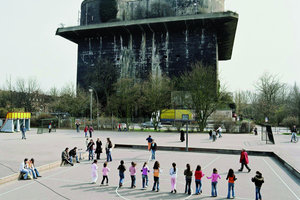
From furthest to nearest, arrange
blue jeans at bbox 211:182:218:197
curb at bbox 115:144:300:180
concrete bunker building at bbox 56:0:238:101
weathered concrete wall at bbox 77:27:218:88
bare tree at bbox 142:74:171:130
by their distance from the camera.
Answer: weathered concrete wall at bbox 77:27:218:88 → concrete bunker building at bbox 56:0:238:101 → bare tree at bbox 142:74:171:130 → curb at bbox 115:144:300:180 → blue jeans at bbox 211:182:218:197

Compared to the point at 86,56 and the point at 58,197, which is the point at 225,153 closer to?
the point at 58,197

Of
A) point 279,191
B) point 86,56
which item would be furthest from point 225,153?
point 86,56

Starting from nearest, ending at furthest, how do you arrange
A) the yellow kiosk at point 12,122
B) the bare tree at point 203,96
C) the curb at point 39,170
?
the curb at point 39,170 < the yellow kiosk at point 12,122 < the bare tree at point 203,96

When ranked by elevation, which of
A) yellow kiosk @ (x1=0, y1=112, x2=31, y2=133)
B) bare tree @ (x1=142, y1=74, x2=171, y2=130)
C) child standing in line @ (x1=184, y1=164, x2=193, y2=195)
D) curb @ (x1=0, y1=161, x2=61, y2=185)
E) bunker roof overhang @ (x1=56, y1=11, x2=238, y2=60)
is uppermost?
bunker roof overhang @ (x1=56, y1=11, x2=238, y2=60)

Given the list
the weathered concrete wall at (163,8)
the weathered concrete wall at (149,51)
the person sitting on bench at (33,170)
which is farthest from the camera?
the weathered concrete wall at (163,8)

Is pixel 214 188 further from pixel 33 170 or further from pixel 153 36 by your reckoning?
pixel 153 36

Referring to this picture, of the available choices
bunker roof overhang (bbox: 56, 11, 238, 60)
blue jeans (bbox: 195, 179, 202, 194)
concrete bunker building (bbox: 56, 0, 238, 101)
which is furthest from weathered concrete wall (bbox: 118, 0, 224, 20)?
blue jeans (bbox: 195, 179, 202, 194)

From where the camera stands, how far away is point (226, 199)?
8.66 m

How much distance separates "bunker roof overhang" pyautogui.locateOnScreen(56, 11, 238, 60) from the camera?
155ft

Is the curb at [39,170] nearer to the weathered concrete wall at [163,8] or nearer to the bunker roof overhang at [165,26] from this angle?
the bunker roof overhang at [165,26]

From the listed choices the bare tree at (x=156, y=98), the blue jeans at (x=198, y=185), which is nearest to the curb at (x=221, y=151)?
the blue jeans at (x=198, y=185)

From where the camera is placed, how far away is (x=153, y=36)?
52.9 metres

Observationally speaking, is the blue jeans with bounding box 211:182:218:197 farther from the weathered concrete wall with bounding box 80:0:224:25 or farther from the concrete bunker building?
the weathered concrete wall with bounding box 80:0:224:25

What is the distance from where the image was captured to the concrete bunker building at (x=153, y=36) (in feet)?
160
